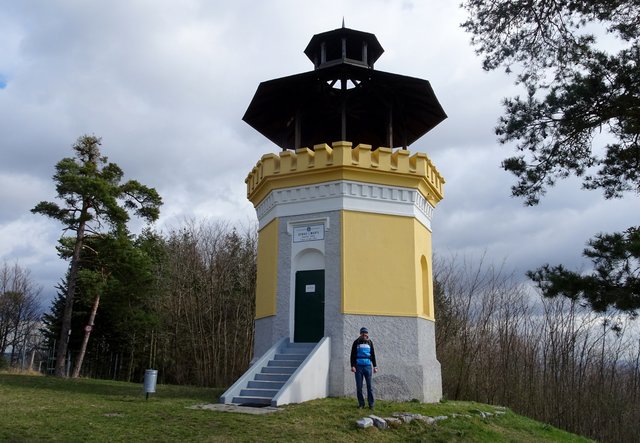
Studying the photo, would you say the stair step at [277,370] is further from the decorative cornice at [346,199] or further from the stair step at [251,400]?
the decorative cornice at [346,199]

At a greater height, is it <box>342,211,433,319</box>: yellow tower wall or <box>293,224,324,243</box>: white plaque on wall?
<box>293,224,324,243</box>: white plaque on wall

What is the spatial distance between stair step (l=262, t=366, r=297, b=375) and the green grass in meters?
0.96

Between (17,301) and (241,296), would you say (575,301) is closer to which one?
(241,296)

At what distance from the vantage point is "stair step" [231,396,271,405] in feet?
31.8

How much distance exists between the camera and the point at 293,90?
1311cm

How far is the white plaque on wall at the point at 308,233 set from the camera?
11938 millimetres

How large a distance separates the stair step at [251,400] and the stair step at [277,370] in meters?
0.99

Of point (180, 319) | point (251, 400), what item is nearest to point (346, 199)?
point (251, 400)

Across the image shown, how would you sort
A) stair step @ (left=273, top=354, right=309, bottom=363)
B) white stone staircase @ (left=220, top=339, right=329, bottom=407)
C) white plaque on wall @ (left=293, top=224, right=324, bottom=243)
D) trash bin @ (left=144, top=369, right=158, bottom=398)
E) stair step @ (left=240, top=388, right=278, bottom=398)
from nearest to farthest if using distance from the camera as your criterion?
1. white stone staircase @ (left=220, top=339, right=329, bottom=407)
2. stair step @ (left=240, top=388, right=278, bottom=398)
3. trash bin @ (left=144, top=369, right=158, bottom=398)
4. stair step @ (left=273, top=354, right=309, bottom=363)
5. white plaque on wall @ (left=293, top=224, right=324, bottom=243)

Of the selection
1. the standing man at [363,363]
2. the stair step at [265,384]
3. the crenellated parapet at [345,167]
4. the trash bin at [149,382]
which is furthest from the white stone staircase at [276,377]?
the crenellated parapet at [345,167]

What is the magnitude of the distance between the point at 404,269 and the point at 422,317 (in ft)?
3.84

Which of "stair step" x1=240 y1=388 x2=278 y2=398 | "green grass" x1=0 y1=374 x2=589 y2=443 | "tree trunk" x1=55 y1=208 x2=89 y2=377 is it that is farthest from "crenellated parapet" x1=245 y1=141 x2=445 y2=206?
"tree trunk" x1=55 y1=208 x2=89 y2=377

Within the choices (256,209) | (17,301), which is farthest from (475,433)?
(17,301)

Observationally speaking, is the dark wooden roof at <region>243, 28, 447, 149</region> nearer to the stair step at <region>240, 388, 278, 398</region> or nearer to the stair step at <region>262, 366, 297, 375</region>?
the stair step at <region>262, 366, 297, 375</region>
